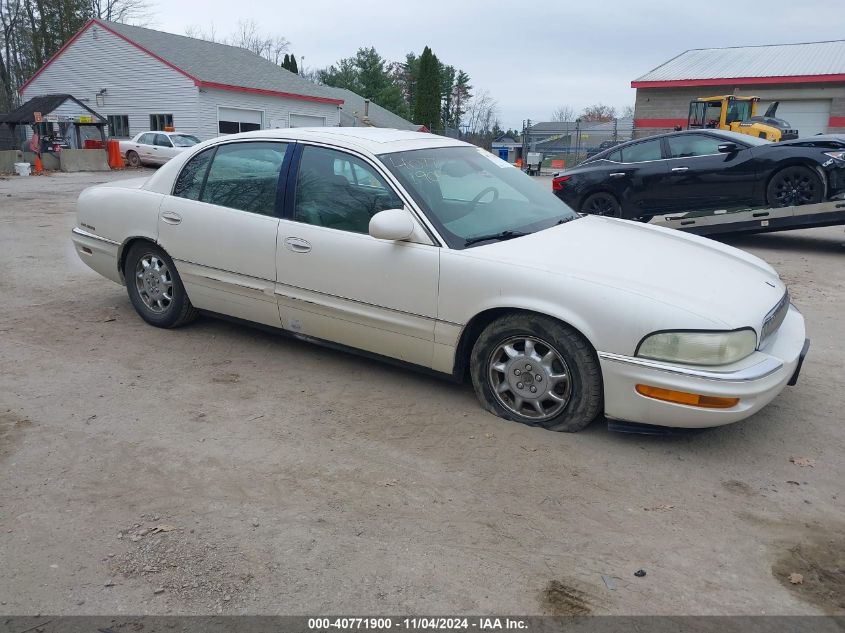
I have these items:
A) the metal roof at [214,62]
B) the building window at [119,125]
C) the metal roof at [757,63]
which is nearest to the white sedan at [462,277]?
the metal roof at [214,62]

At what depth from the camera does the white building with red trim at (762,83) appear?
1221 inches

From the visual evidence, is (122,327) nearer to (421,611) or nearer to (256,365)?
(256,365)

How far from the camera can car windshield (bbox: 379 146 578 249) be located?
4.12m

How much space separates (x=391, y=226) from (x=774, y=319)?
2.19m

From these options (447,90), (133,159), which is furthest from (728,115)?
(447,90)

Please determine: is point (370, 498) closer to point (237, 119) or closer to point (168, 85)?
point (168, 85)

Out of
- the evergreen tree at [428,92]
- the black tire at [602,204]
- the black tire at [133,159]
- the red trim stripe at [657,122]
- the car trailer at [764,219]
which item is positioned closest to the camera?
the car trailer at [764,219]

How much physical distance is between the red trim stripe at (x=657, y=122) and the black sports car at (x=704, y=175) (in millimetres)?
25553

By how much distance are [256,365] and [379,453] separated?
62.7 inches

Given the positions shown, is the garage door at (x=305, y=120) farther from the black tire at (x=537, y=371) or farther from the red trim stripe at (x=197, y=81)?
the black tire at (x=537, y=371)

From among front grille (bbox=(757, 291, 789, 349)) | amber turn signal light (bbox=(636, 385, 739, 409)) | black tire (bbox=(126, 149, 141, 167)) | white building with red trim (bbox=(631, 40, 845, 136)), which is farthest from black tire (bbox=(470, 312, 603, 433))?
white building with red trim (bbox=(631, 40, 845, 136))

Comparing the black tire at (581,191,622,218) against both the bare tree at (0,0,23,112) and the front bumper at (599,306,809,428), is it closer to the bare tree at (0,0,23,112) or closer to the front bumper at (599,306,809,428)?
the front bumper at (599,306,809,428)

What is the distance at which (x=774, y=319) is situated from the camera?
382 centimetres

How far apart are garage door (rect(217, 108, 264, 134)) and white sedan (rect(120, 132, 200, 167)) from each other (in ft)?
16.1
